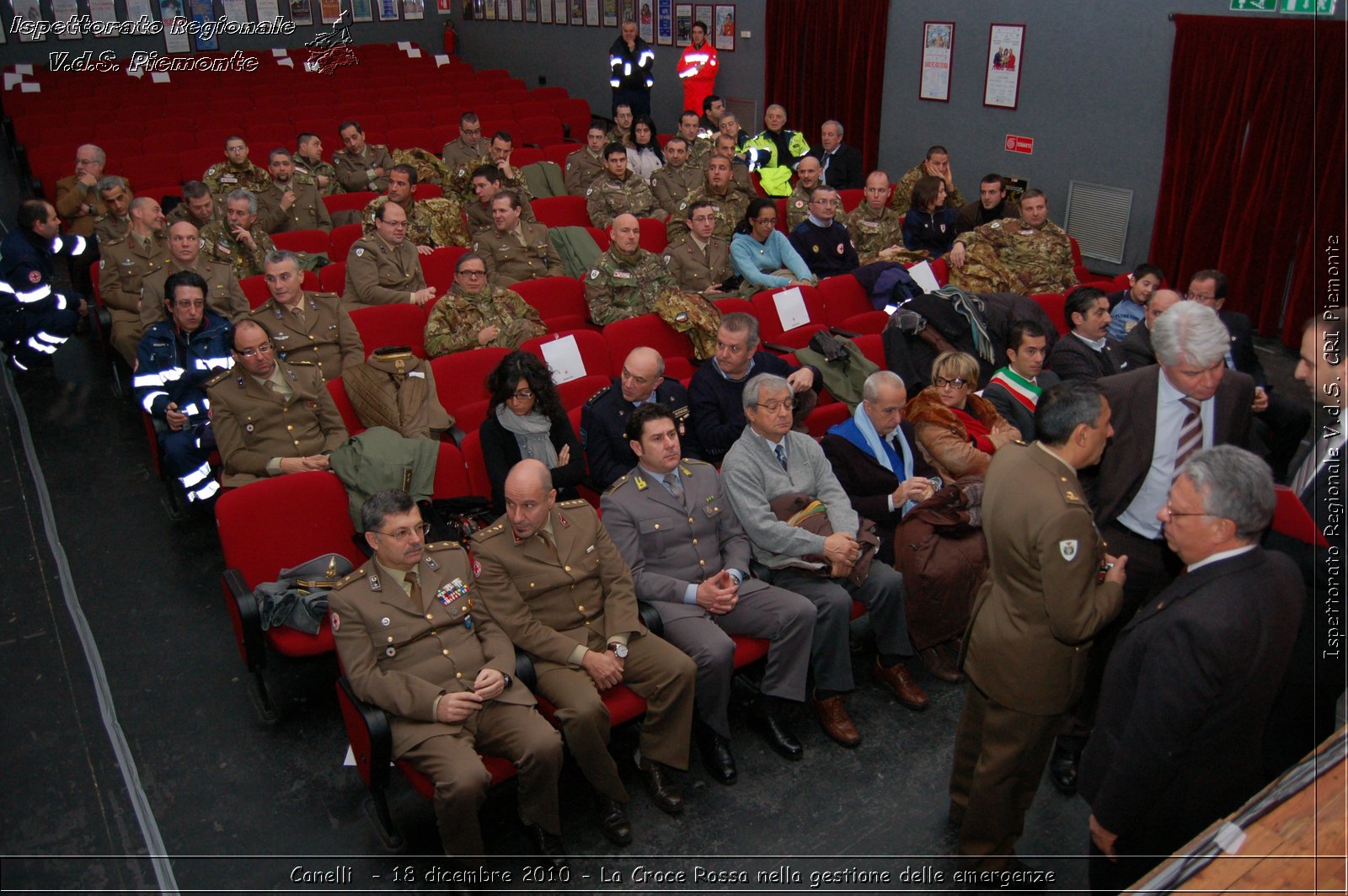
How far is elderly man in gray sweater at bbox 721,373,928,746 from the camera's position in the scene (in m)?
3.47

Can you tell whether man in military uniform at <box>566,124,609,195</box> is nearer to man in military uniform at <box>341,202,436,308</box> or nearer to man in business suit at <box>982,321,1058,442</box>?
man in military uniform at <box>341,202,436,308</box>

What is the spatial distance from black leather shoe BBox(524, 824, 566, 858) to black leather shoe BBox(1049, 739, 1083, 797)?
173 cm

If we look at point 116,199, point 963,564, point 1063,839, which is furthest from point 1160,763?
point 116,199

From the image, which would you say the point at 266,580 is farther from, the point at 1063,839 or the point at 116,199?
the point at 116,199

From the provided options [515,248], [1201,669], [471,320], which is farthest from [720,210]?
[1201,669]

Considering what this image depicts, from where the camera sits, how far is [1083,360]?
15.0 ft

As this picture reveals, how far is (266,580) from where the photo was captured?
350 centimetres

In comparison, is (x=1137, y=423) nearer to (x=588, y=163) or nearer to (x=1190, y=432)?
(x=1190, y=432)

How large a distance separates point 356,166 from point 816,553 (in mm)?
6612

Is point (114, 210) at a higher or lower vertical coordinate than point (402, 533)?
higher

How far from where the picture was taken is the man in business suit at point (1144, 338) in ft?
14.6

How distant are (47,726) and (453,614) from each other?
1.69 meters

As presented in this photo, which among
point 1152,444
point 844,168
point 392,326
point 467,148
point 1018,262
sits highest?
point 467,148

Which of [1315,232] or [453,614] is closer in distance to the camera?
[453,614]
